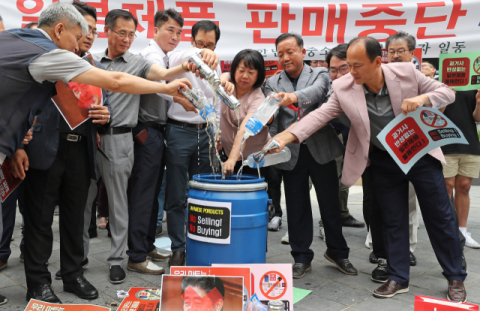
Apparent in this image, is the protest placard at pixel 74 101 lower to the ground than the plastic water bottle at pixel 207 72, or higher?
lower

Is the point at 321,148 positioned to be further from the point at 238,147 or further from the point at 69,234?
the point at 69,234

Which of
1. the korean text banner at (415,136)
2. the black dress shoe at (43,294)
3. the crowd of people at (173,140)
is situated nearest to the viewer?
the crowd of people at (173,140)

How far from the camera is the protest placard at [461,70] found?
3.37 metres

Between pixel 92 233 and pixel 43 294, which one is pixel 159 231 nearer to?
pixel 92 233

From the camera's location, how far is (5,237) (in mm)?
3271

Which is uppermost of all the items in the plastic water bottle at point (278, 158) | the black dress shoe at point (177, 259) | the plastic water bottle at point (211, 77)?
the plastic water bottle at point (211, 77)

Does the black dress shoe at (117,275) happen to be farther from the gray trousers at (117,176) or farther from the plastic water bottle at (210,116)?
the plastic water bottle at (210,116)

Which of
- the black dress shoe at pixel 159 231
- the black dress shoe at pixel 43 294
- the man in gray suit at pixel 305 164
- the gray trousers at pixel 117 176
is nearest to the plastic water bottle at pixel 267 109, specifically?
the man in gray suit at pixel 305 164

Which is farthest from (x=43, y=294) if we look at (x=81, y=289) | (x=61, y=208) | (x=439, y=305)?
(x=439, y=305)

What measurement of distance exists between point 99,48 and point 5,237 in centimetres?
197

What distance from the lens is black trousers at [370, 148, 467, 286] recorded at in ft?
9.11

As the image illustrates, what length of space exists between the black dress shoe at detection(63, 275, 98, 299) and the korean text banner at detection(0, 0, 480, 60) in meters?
2.35

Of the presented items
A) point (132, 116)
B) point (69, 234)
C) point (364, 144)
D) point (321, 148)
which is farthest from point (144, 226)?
point (364, 144)

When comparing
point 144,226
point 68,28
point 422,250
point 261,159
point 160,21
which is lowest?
point 422,250
